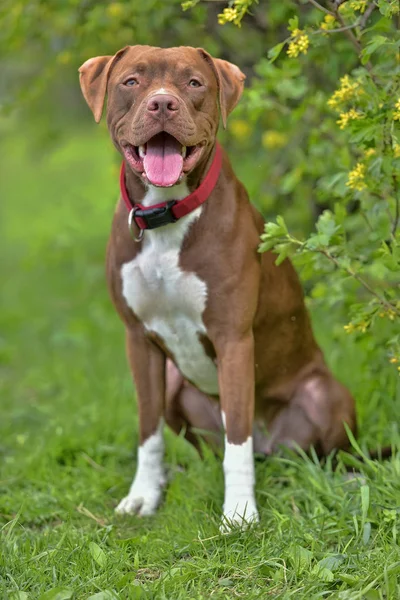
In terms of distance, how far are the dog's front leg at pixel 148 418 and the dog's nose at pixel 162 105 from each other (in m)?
1.01

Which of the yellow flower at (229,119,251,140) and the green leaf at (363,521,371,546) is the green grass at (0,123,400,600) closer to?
the green leaf at (363,521,371,546)

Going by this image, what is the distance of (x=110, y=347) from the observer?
5.96 meters

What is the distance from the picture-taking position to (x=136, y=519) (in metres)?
3.69

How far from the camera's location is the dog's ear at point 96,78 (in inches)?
136

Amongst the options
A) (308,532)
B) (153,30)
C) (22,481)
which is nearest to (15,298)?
(153,30)

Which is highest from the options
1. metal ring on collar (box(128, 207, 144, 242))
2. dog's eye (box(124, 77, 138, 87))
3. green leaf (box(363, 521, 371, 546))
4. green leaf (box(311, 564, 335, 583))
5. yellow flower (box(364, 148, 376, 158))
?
dog's eye (box(124, 77, 138, 87))

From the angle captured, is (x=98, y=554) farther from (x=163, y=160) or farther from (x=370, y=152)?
(x=370, y=152)

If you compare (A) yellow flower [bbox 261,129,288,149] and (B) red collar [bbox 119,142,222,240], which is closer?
(B) red collar [bbox 119,142,222,240]

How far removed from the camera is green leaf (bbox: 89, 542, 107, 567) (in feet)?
10.1

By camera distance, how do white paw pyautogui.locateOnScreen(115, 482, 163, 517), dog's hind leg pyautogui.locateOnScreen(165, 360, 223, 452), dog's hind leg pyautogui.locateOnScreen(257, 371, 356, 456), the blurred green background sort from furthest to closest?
dog's hind leg pyautogui.locateOnScreen(165, 360, 223, 452) < dog's hind leg pyautogui.locateOnScreen(257, 371, 356, 456) < white paw pyautogui.locateOnScreen(115, 482, 163, 517) < the blurred green background

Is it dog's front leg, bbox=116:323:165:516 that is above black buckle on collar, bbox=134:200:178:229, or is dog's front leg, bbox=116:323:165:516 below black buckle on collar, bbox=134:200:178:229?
below

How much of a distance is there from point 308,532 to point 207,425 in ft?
3.31

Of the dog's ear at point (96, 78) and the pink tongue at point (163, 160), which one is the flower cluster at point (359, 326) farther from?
the dog's ear at point (96, 78)

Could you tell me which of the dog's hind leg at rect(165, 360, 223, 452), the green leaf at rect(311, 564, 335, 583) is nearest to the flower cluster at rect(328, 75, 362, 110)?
the dog's hind leg at rect(165, 360, 223, 452)
